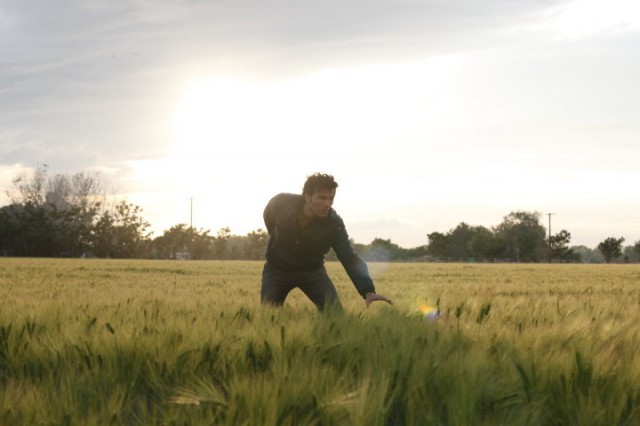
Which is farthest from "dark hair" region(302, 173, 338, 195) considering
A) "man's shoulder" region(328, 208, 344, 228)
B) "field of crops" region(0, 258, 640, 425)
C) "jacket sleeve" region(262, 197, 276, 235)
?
"field of crops" region(0, 258, 640, 425)

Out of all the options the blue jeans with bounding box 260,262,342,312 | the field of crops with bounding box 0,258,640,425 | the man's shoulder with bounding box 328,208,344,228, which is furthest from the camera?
the blue jeans with bounding box 260,262,342,312

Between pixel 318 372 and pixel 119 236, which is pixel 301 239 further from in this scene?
pixel 119 236

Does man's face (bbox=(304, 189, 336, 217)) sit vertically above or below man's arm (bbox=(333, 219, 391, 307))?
above

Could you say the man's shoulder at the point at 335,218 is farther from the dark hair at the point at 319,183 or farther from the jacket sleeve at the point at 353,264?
the dark hair at the point at 319,183

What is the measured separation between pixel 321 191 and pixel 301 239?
98cm

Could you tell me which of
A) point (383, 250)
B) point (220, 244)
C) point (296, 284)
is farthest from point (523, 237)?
point (296, 284)

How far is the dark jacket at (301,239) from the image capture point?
6.43 meters

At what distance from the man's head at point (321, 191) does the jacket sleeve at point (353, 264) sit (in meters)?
0.60

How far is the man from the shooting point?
243 inches

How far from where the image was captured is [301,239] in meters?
Result: 6.59

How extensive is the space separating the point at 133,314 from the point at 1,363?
1.10 meters

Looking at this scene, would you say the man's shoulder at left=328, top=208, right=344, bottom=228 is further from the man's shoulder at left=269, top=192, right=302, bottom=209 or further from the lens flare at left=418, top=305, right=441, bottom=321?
the lens flare at left=418, top=305, right=441, bottom=321

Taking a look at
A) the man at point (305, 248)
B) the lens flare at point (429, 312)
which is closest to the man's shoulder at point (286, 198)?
the man at point (305, 248)

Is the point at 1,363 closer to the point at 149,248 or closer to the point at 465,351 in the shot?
the point at 465,351
